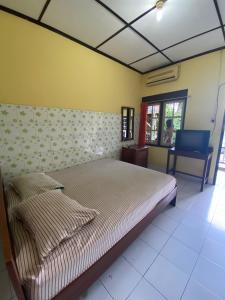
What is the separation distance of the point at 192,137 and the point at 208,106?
2.35 feet

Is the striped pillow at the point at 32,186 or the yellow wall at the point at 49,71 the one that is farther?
the yellow wall at the point at 49,71

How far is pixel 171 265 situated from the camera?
133 cm

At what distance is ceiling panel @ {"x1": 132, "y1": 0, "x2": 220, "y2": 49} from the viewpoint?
5.62ft

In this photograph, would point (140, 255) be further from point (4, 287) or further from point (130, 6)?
point (130, 6)

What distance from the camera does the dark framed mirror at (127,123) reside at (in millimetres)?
3613

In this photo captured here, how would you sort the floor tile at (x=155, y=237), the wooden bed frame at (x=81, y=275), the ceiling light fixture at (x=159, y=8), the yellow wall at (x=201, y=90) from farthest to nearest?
the yellow wall at (x=201, y=90) → the ceiling light fixture at (x=159, y=8) → the floor tile at (x=155, y=237) → the wooden bed frame at (x=81, y=275)

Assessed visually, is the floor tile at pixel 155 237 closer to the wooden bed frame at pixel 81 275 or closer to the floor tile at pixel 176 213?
the wooden bed frame at pixel 81 275

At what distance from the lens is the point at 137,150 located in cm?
338

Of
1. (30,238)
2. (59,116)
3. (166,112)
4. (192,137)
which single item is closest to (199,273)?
(30,238)

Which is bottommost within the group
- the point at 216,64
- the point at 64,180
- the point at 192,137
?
the point at 64,180

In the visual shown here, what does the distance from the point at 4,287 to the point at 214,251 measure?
1.99 meters

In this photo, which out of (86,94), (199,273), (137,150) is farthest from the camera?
(137,150)

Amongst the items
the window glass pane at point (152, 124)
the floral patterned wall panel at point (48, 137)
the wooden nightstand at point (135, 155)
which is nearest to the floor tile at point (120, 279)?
the floral patterned wall panel at point (48, 137)

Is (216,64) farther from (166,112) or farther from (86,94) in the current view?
(86,94)
